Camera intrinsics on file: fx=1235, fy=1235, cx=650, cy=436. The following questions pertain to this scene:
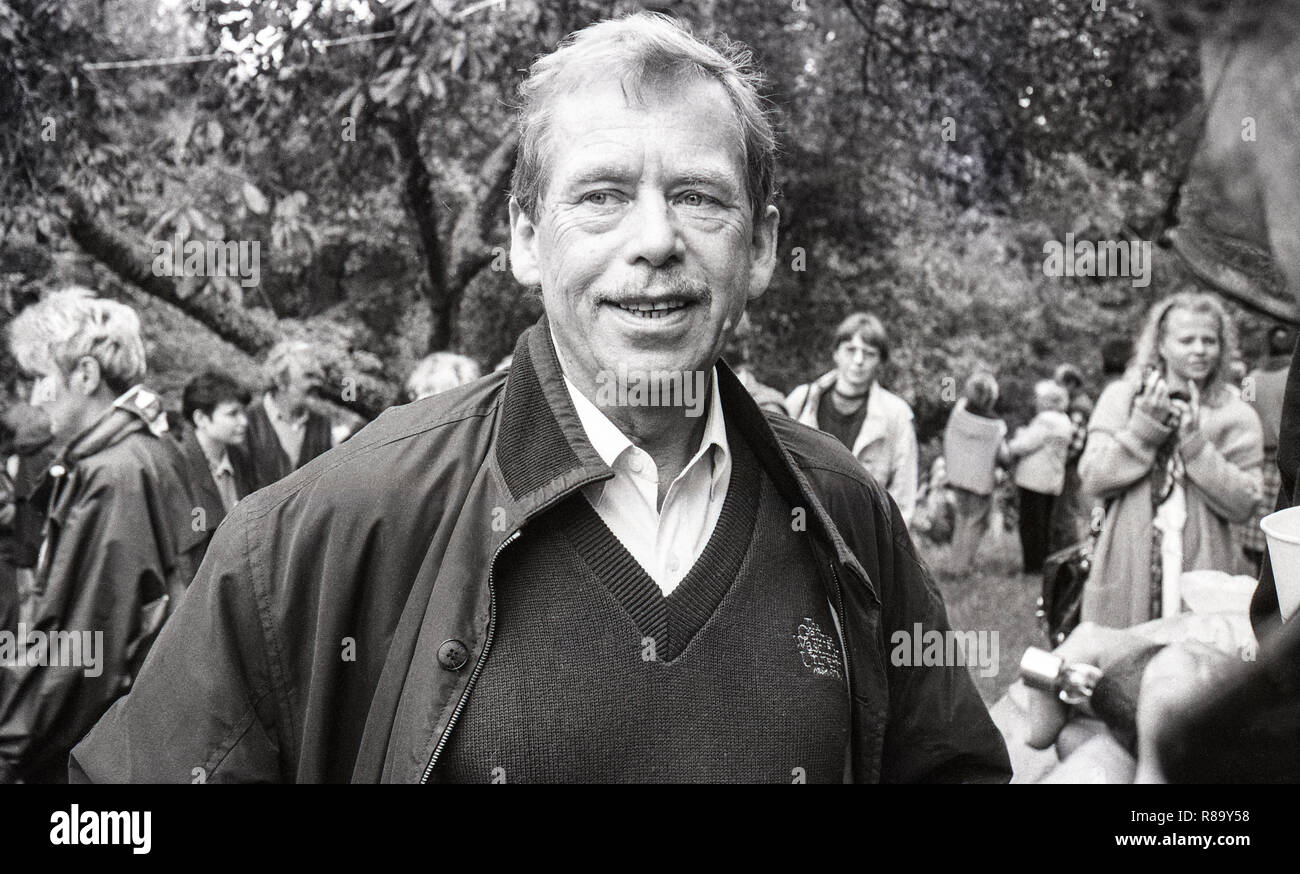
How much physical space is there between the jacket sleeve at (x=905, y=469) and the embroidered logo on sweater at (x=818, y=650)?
4.06m

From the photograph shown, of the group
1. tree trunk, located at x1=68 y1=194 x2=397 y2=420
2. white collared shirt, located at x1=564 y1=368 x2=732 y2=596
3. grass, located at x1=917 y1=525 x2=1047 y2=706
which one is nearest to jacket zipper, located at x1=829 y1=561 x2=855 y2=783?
white collared shirt, located at x1=564 y1=368 x2=732 y2=596

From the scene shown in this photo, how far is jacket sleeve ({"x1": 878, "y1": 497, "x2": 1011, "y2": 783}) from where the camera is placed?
77.3 inches

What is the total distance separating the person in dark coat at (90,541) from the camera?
11.2ft

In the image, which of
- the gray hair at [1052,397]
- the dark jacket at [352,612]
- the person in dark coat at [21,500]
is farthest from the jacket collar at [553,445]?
the gray hair at [1052,397]

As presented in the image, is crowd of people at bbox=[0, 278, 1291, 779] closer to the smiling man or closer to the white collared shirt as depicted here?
the smiling man

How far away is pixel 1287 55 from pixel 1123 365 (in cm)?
666

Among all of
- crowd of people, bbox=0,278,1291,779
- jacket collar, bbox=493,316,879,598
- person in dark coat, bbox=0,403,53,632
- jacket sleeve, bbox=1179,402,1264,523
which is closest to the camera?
jacket collar, bbox=493,316,879,598

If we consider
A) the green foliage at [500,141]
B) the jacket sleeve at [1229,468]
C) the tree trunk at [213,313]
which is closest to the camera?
the jacket sleeve at [1229,468]

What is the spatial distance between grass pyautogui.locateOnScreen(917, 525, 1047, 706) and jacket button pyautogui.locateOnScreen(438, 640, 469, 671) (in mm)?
4691

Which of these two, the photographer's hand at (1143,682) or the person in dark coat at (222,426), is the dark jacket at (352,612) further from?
the person in dark coat at (222,426)

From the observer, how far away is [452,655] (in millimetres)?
1603

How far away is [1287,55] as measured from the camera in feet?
3.26
